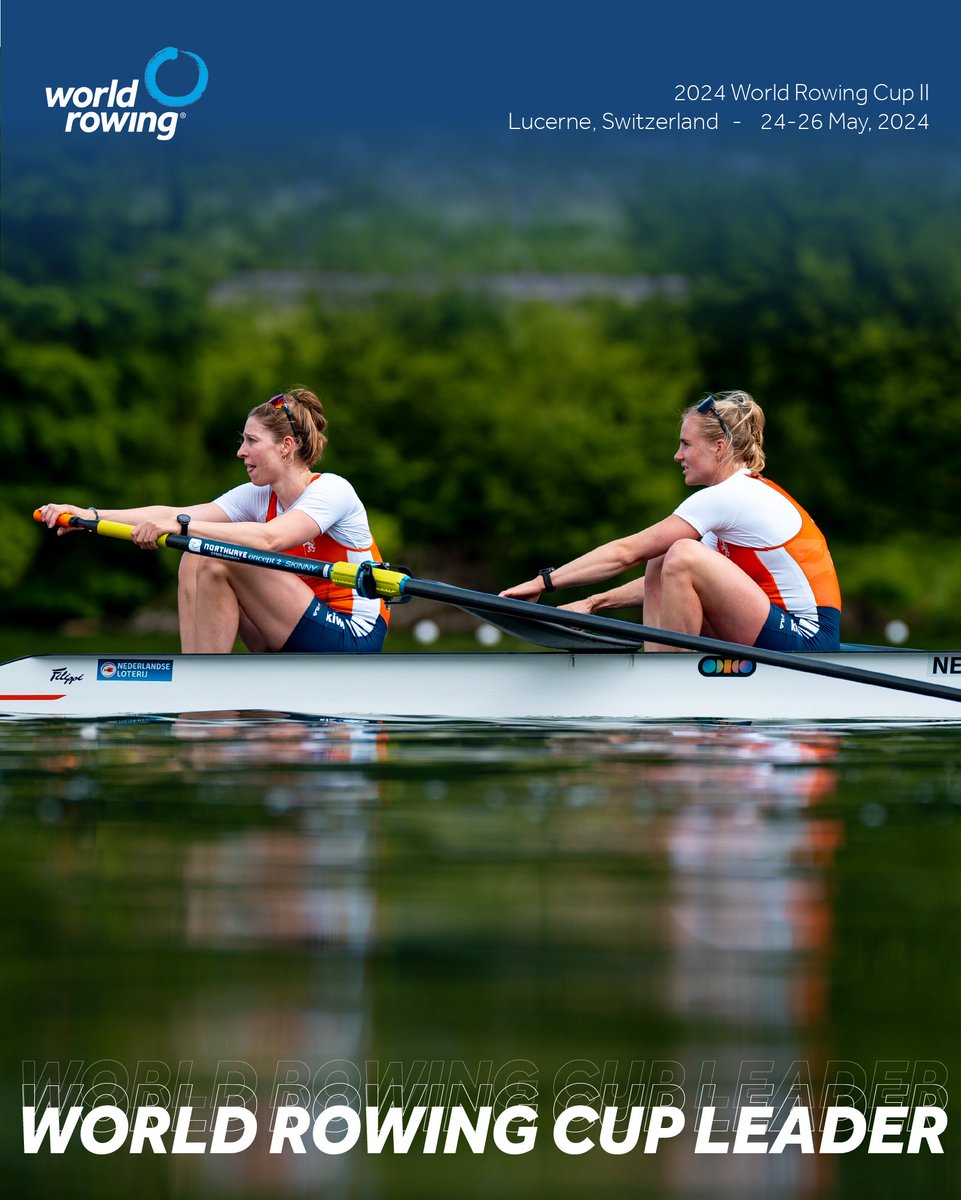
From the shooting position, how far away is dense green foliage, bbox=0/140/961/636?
24.5 meters

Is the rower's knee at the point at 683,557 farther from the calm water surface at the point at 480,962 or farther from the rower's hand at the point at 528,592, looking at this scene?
the calm water surface at the point at 480,962

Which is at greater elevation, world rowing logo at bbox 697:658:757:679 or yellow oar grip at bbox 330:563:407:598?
yellow oar grip at bbox 330:563:407:598

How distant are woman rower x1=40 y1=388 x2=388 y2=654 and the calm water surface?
122 cm

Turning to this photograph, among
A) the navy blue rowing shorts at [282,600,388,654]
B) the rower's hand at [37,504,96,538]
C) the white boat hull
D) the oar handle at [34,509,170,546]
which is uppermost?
the rower's hand at [37,504,96,538]

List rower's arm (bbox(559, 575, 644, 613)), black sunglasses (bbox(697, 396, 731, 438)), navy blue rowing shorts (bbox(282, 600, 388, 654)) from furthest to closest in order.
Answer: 1. rower's arm (bbox(559, 575, 644, 613))
2. navy blue rowing shorts (bbox(282, 600, 388, 654))
3. black sunglasses (bbox(697, 396, 731, 438))

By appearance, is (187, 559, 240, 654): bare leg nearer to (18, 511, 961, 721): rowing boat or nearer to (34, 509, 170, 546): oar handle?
(18, 511, 961, 721): rowing boat

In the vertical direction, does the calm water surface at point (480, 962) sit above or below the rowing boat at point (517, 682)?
below

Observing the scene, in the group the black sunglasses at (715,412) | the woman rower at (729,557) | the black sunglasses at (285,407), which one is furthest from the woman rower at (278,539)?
the black sunglasses at (715,412)

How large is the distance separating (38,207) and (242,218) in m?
3.18

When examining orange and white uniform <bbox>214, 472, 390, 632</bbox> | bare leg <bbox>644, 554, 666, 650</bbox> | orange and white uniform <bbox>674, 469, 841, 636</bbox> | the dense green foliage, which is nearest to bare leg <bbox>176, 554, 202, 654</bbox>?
orange and white uniform <bbox>214, 472, 390, 632</bbox>

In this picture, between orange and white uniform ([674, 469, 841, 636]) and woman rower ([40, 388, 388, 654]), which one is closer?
orange and white uniform ([674, 469, 841, 636])

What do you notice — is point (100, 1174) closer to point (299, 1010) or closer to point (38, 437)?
point (299, 1010)

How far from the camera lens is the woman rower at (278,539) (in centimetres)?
788

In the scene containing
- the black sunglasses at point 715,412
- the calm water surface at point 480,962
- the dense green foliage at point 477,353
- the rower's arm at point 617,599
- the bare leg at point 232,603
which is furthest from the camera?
the dense green foliage at point 477,353
